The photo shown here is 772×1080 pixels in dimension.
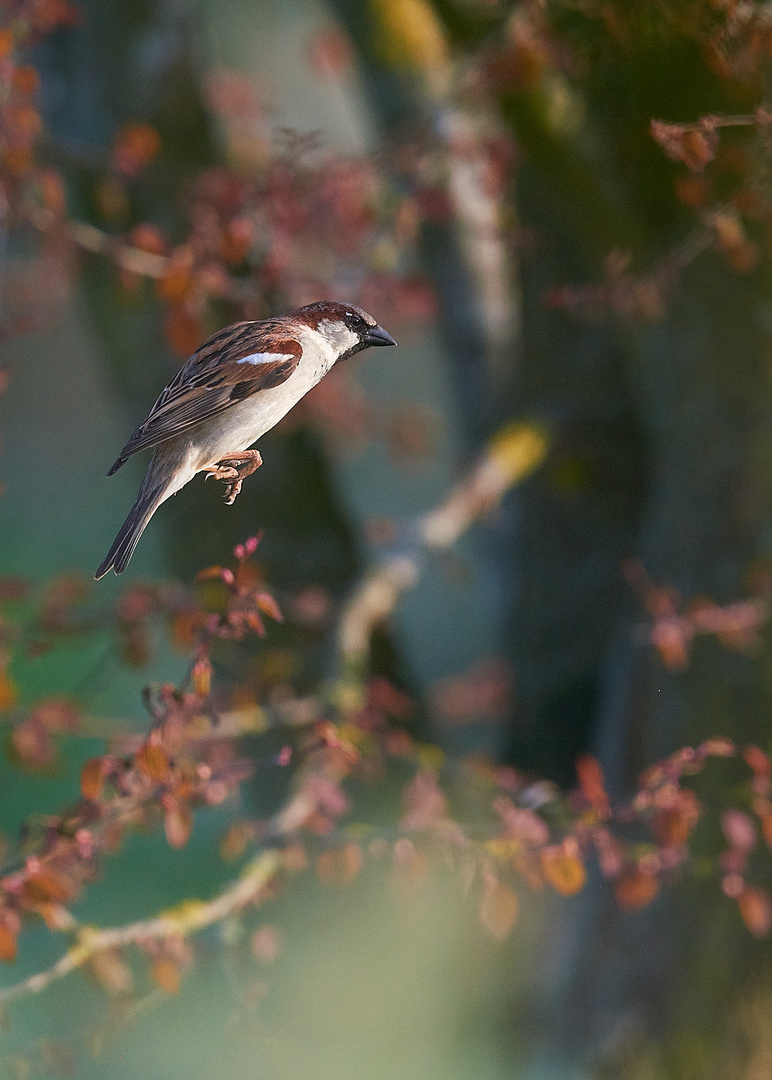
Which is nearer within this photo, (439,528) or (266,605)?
(266,605)

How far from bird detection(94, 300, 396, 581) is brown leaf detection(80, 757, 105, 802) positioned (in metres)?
0.47

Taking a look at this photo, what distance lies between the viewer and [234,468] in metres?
0.39

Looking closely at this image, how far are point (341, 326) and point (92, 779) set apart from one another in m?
0.53

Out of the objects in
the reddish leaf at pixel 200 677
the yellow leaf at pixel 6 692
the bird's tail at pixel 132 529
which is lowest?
the yellow leaf at pixel 6 692

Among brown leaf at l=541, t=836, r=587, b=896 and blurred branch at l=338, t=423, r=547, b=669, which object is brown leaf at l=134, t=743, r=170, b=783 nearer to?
brown leaf at l=541, t=836, r=587, b=896

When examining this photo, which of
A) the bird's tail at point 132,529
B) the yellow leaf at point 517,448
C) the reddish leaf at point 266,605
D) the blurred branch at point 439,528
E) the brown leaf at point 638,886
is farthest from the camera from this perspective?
the yellow leaf at point 517,448

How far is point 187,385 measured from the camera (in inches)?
17.2

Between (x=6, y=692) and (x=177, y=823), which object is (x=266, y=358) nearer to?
(x=177, y=823)

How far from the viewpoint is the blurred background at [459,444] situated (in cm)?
129

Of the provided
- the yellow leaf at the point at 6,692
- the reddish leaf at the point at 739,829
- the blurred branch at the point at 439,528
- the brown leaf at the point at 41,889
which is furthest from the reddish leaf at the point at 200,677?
the reddish leaf at the point at 739,829

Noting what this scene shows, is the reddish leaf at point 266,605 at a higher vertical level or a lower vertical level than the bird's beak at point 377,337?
lower

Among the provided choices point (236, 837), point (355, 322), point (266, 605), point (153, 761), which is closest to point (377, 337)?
point (355, 322)

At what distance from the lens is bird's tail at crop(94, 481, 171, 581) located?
338 mm

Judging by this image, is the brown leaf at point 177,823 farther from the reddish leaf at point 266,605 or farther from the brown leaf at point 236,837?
the brown leaf at point 236,837
